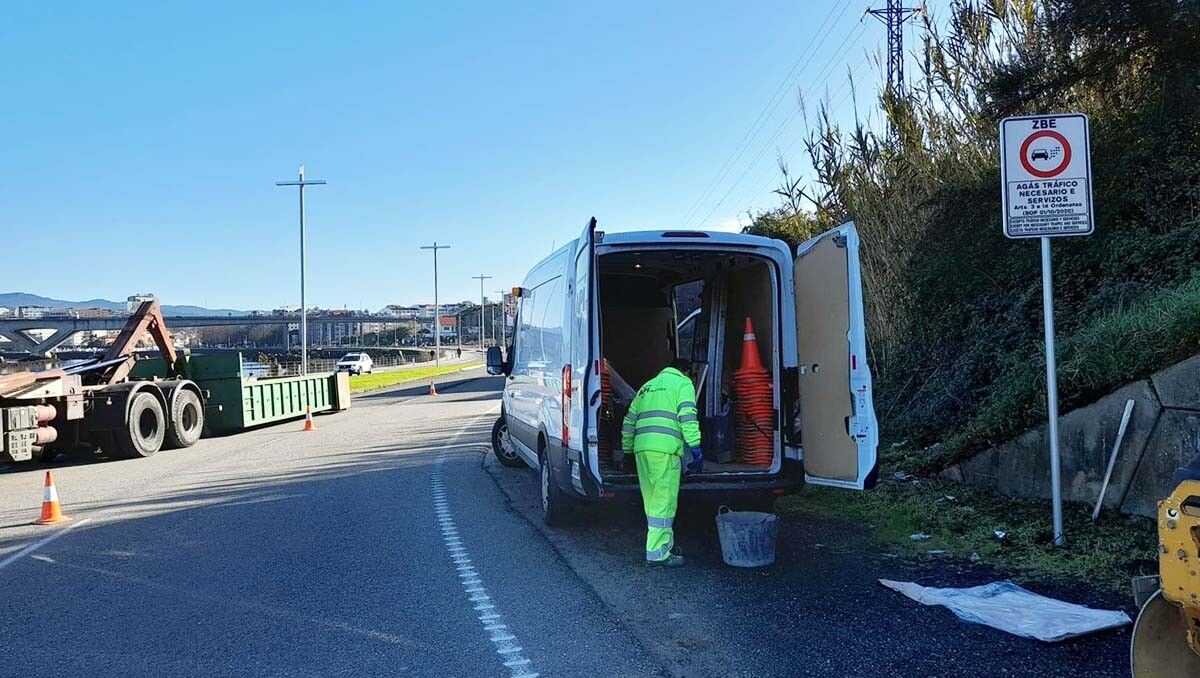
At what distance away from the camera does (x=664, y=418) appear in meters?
6.18

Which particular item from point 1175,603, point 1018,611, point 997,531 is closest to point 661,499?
point 1018,611

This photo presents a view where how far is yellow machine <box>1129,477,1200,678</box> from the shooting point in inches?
105

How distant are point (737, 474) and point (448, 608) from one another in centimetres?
243

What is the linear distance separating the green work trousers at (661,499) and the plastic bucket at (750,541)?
0.40m

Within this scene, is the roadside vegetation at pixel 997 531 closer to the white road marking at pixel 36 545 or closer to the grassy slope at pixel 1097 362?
the grassy slope at pixel 1097 362

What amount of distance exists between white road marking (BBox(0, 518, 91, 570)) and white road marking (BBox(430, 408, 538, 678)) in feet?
10.9

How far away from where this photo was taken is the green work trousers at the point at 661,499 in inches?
241

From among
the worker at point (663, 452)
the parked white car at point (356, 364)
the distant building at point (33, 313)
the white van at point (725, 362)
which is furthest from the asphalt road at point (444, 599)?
the parked white car at point (356, 364)

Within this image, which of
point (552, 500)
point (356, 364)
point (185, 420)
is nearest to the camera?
point (552, 500)

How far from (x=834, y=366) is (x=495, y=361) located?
5.16 meters

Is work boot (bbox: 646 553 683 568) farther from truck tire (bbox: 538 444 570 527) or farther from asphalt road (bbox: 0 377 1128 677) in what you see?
truck tire (bbox: 538 444 570 527)

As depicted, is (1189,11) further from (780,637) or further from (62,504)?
(62,504)

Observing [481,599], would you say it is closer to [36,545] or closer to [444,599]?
[444,599]

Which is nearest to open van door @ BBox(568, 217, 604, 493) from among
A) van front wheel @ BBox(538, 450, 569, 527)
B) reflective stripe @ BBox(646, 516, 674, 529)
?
reflective stripe @ BBox(646, 516, 674, 529)
